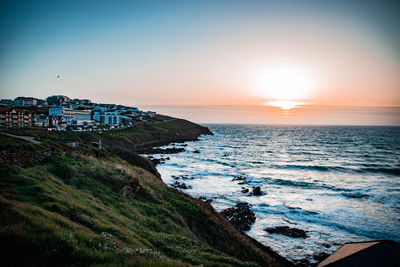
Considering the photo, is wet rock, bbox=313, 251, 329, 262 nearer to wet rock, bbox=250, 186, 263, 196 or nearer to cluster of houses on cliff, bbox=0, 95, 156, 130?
wet rock, bbox=250, 186, 263, 196

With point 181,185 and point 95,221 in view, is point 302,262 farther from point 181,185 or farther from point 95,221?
point 181,185

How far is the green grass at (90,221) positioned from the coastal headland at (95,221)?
3cm

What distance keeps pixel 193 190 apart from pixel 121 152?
13.0 m

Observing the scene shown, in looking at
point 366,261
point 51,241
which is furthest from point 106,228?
point 366,261

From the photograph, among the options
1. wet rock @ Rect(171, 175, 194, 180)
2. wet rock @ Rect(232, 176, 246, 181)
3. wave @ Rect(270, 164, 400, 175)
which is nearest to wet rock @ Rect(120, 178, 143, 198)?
wet rock @ Rect(171, 175, 194, 180)

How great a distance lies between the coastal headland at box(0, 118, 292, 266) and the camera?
22.0 feet

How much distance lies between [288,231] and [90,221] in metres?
20.0

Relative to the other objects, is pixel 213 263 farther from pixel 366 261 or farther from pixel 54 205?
pixel 54 205

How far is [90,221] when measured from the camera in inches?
408

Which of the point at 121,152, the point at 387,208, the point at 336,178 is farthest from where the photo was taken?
the point at 336,178

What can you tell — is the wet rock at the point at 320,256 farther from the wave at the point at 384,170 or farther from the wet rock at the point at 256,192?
the wave at the point at 384,170

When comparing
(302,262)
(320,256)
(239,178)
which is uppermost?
(239,178)

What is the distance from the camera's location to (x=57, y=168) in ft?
54.1

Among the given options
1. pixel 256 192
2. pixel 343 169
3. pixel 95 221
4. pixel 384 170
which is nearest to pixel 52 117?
pixel 256 192
